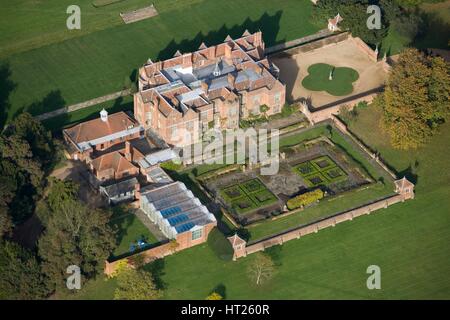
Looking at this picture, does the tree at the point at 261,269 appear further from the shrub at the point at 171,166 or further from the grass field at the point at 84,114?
the grass field at the point at 84,114

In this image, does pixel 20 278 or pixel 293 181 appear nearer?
pixel 20 278

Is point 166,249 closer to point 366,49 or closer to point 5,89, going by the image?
point 5,89

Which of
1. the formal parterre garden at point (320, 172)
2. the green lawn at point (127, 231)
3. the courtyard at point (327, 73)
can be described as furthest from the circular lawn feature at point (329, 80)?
the green lawn at point (127, 231)

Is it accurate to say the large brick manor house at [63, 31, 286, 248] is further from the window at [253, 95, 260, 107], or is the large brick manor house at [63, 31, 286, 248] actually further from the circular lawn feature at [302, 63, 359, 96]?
the circular lawn feature at [302, 63, 359, 96]

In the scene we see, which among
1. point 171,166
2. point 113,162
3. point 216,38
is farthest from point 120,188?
point 216,38

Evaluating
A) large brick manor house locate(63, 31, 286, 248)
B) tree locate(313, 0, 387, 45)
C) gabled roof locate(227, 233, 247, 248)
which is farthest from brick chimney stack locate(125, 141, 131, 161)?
tree locate(313, 0, 387, 45)

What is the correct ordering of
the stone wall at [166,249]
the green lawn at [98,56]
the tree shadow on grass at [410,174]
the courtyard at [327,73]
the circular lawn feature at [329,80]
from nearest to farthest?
the stone wall at [166,249], the tree shadow on grass at [410,174], the green lawn at [98,56], the courtyard at [327,73], the circular lawn feature at [329,80]
